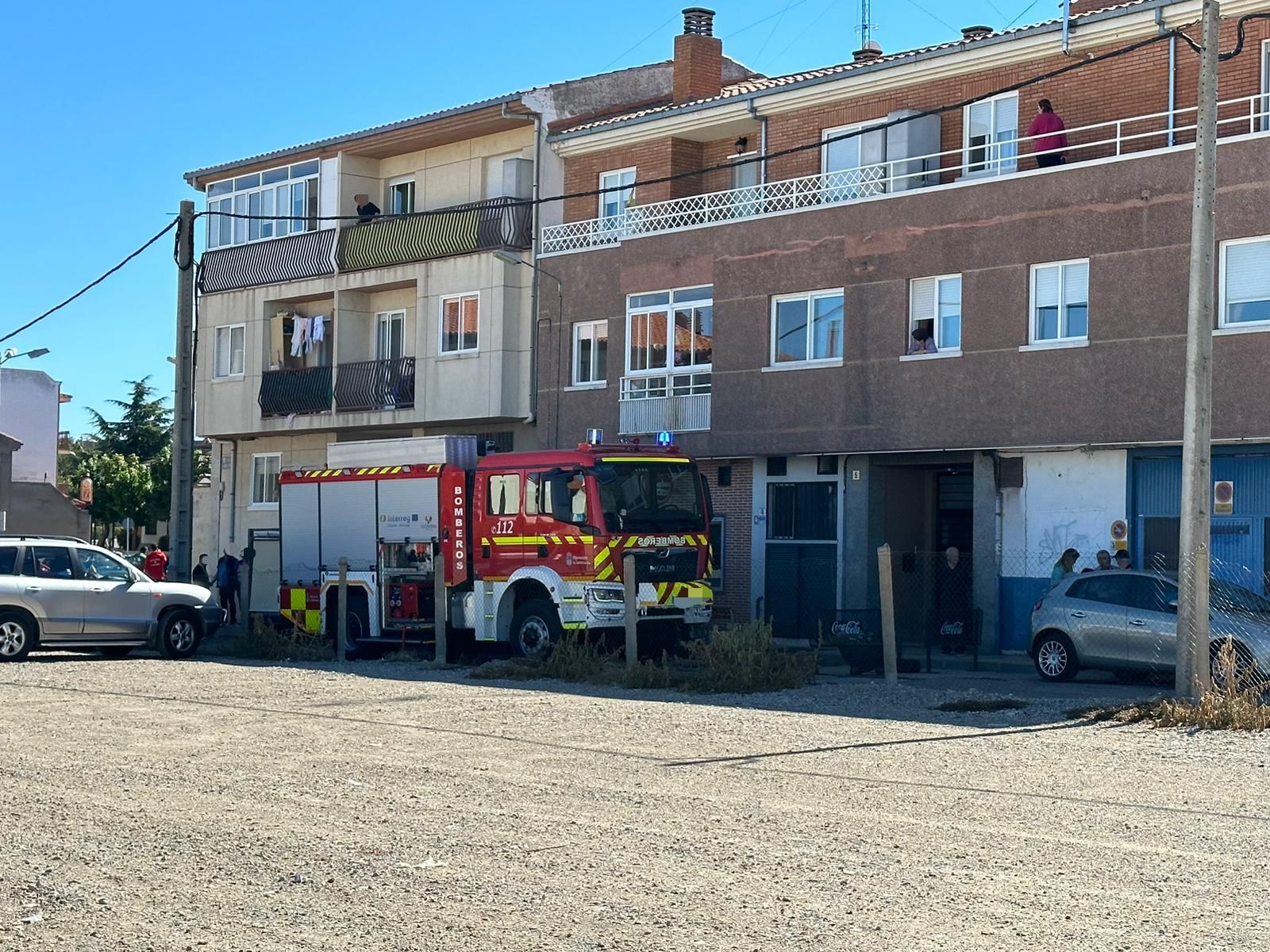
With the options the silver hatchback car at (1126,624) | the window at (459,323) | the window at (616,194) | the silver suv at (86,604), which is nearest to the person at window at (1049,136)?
the silver hatchback car at (1126,624)

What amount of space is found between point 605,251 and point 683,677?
14.8 metres

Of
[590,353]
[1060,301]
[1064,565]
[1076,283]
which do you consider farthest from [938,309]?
[590,353]

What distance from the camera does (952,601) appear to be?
89.5 feet

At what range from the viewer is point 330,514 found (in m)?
27.8

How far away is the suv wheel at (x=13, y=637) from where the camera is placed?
23.2 m

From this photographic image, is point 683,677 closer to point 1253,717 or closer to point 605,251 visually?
point 1253,717

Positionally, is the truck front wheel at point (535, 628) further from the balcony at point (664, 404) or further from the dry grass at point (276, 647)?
the balcony at point (664, 404)

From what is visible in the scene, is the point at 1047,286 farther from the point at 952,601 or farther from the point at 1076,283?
the point at 952,601

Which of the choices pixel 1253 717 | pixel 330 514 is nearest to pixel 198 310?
pixel 330 514

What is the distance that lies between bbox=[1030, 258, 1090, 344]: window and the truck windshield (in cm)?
592

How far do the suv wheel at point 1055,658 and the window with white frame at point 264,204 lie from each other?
865 inches

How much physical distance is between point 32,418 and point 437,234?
174 ft

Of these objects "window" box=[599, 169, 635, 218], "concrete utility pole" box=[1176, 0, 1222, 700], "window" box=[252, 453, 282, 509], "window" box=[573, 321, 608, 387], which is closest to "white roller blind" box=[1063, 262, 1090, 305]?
"concrete utility pole" box=[1176, 0, 1222, 700]

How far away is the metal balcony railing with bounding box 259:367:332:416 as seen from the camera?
39125 mm
